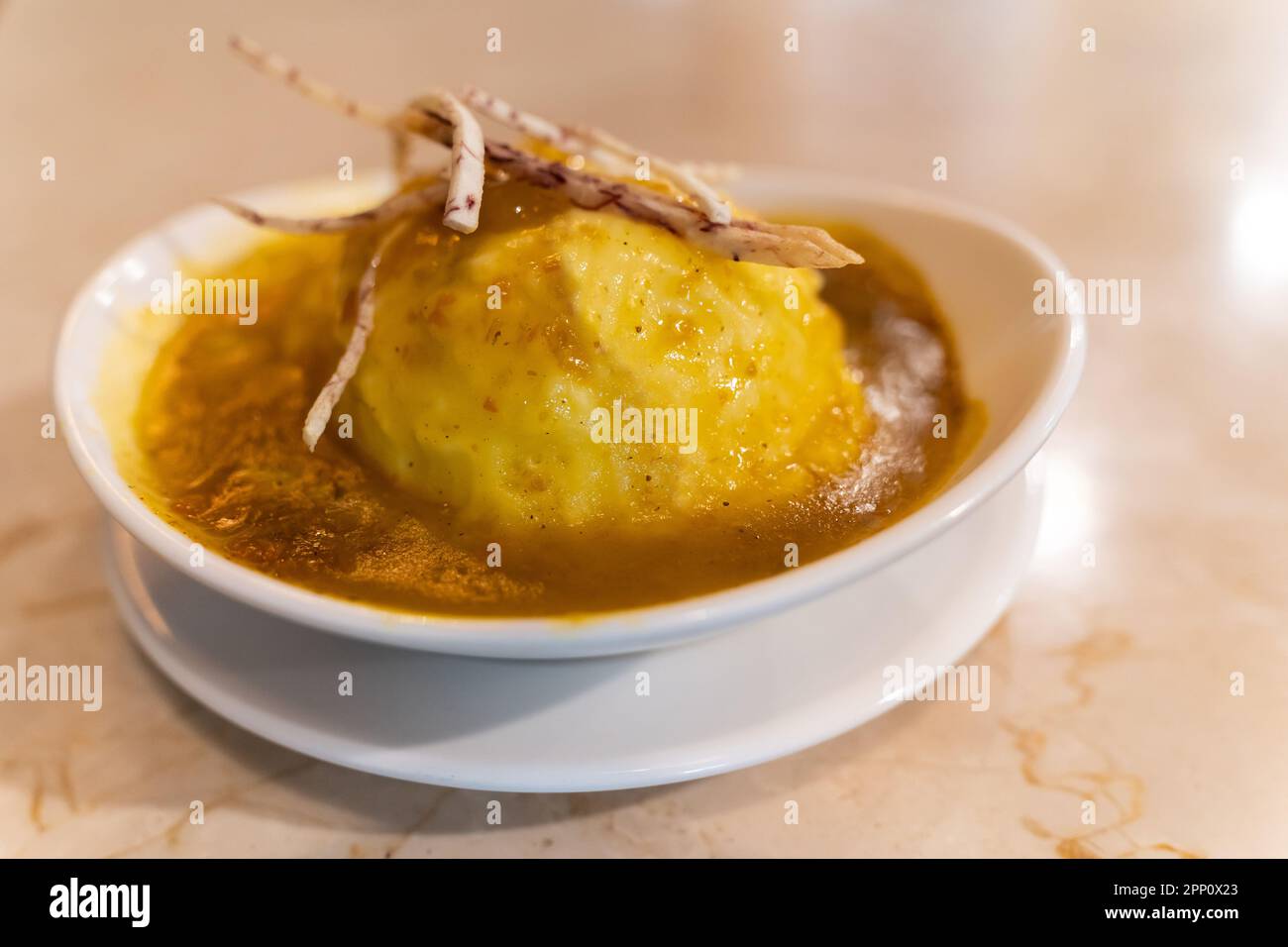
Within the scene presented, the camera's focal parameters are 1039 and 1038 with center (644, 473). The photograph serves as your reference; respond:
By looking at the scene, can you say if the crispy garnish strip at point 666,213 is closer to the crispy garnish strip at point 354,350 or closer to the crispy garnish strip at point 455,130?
the crispy garnish strip at point 455,130

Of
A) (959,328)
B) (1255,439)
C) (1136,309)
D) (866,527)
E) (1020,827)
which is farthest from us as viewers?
(1136,309)

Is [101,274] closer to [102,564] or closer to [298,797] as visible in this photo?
[102,564]

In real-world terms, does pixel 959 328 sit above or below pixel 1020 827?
above

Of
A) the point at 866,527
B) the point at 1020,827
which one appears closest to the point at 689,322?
the point at 866,527

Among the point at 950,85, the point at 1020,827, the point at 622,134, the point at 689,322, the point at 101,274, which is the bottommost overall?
the point at 1020,827

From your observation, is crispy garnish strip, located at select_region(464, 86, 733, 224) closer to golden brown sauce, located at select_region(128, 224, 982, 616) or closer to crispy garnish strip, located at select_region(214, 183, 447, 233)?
crispy garnish strip, located at select_region(214, 183, 447, 233)

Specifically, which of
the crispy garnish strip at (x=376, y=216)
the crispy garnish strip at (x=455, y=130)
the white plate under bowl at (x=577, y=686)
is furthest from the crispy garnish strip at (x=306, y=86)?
the white plate under bowl at (x=577, y=686)

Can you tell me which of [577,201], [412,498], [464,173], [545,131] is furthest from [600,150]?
[412,498]
